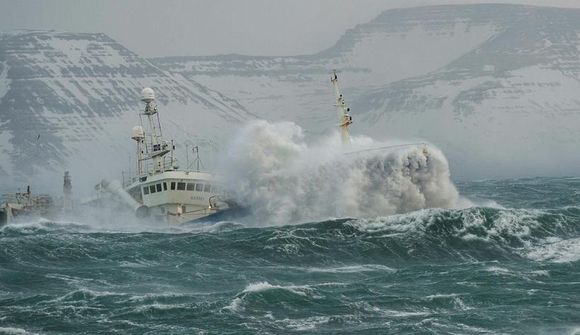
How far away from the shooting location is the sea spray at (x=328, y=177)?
11319cm

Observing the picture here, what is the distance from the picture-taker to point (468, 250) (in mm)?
98438

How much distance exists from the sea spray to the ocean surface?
2898 millimetres

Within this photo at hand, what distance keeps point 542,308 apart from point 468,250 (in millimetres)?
20666

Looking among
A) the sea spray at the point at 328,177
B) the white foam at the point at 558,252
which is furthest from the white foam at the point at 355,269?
the sea spray at the point at 328,177

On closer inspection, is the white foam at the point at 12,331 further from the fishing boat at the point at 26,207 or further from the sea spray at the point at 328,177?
the fishing boat at the point at 26,207

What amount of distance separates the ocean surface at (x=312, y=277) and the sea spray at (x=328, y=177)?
2898 millimetres

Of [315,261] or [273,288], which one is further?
[315,261]

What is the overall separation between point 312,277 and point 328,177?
2922 cm

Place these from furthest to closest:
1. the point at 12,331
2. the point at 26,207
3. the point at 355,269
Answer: the point at 26,207, the point at 355,269, the point at 12,331

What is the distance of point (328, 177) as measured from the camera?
118m

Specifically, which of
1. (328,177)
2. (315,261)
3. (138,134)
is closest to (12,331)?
(315,261)

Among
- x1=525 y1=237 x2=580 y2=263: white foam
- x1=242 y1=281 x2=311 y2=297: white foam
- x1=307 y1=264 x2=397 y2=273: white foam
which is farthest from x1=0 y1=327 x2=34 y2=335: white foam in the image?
x1=525 y1=237 x2=580 y2=263: white foam

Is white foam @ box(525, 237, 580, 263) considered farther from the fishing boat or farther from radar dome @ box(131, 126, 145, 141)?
the fishing boat

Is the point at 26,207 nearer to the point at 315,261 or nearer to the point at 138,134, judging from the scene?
the point at 138,134
